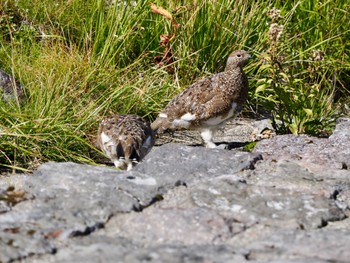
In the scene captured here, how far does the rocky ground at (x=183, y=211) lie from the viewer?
7.59 ft

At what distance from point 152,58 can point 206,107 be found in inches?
44.1

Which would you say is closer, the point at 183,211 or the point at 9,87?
the point at 183,211

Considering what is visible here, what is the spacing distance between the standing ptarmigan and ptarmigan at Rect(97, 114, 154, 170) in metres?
0.54

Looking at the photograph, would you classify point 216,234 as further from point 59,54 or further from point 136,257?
point 59,54

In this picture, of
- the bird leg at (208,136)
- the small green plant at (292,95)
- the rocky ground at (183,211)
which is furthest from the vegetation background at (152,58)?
the rocky ground at (183,211)

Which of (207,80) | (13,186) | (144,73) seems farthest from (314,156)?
(144,73)

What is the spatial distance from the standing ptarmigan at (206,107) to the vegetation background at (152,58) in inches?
7.4

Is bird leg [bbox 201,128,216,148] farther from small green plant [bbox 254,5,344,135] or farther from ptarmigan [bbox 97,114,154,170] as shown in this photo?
ptarmigan [bbox 97,114,154,170]

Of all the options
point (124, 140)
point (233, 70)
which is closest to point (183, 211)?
point (124, 140)

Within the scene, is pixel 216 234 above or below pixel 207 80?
above

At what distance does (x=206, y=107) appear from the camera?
521 centimetres

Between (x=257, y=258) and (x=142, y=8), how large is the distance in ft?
A: 13.4

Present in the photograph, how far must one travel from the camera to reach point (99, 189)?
281 cm

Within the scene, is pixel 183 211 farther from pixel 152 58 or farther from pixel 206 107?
pixel 152 58
